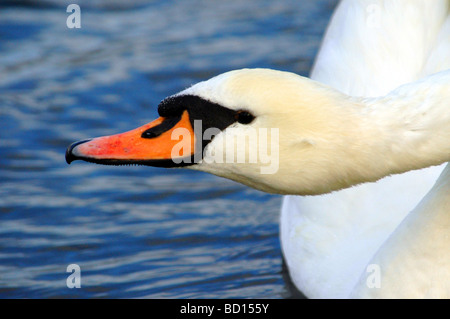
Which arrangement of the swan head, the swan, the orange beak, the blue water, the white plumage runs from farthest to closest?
the blue water → the white plumage → the orange beak → the swan head → the swan

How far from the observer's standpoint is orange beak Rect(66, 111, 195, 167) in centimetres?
349

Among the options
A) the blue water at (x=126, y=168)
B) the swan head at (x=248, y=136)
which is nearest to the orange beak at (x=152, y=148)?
the swan head at (x=248, y=136)

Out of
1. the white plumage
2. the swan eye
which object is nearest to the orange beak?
the swan eye

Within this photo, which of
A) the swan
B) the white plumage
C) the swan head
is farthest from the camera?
the white plumage

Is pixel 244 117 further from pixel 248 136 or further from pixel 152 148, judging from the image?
pixel 152 148

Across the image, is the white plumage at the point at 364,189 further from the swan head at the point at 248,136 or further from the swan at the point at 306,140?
the swan head at the point at 248,136

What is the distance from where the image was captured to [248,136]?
3367 mm

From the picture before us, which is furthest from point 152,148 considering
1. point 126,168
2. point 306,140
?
point 126,168

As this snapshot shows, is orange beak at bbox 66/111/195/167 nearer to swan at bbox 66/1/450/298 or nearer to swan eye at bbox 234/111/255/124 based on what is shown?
swan at bbox 66/1/450/298

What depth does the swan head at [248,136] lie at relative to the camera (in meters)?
3.25

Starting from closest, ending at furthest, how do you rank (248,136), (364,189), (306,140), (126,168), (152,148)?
1. (306,140)
2. (248,136)
3. (152,148)
4. (364,189)
5. (126,168)

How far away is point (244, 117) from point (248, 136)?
8 centimetres

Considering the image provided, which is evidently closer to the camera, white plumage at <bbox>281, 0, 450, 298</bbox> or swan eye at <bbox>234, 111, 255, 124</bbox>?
swan eye at <bbox>234, 111, 255, 124</bbox>

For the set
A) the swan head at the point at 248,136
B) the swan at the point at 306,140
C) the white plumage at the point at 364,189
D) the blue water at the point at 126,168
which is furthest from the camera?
the blue water at the point at 126,168
